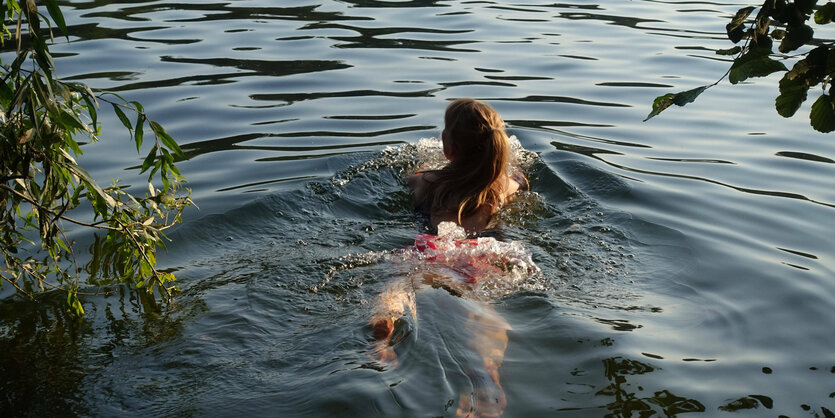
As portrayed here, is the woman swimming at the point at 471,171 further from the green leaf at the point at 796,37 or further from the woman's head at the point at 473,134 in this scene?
the green leaf at the point at 796,37

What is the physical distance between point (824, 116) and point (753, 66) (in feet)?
1.13

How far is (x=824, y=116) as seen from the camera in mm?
2643

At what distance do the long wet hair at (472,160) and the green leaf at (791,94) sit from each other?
3169 millimetres

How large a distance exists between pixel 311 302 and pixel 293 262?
566mm

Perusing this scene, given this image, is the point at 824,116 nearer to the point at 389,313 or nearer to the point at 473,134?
the point at 389,313

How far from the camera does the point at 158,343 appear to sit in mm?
4129

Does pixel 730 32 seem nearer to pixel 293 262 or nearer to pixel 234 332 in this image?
pixel 234 332

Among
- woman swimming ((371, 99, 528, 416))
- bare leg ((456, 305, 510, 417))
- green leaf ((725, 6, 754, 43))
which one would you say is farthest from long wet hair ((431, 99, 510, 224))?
green leaf ((725, 6, 754, 43))

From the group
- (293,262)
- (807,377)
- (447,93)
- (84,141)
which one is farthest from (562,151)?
(84,141)

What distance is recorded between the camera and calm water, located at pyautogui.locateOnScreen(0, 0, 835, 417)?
12.4 ft

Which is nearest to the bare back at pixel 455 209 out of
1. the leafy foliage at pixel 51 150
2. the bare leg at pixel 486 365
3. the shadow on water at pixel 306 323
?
the shadow on water at pixel 306 323

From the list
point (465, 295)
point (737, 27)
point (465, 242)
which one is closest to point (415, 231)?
point (465, 242)

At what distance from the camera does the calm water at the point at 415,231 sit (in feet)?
12.4

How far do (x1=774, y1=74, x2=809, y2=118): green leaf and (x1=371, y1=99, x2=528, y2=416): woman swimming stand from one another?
1.74 metres
